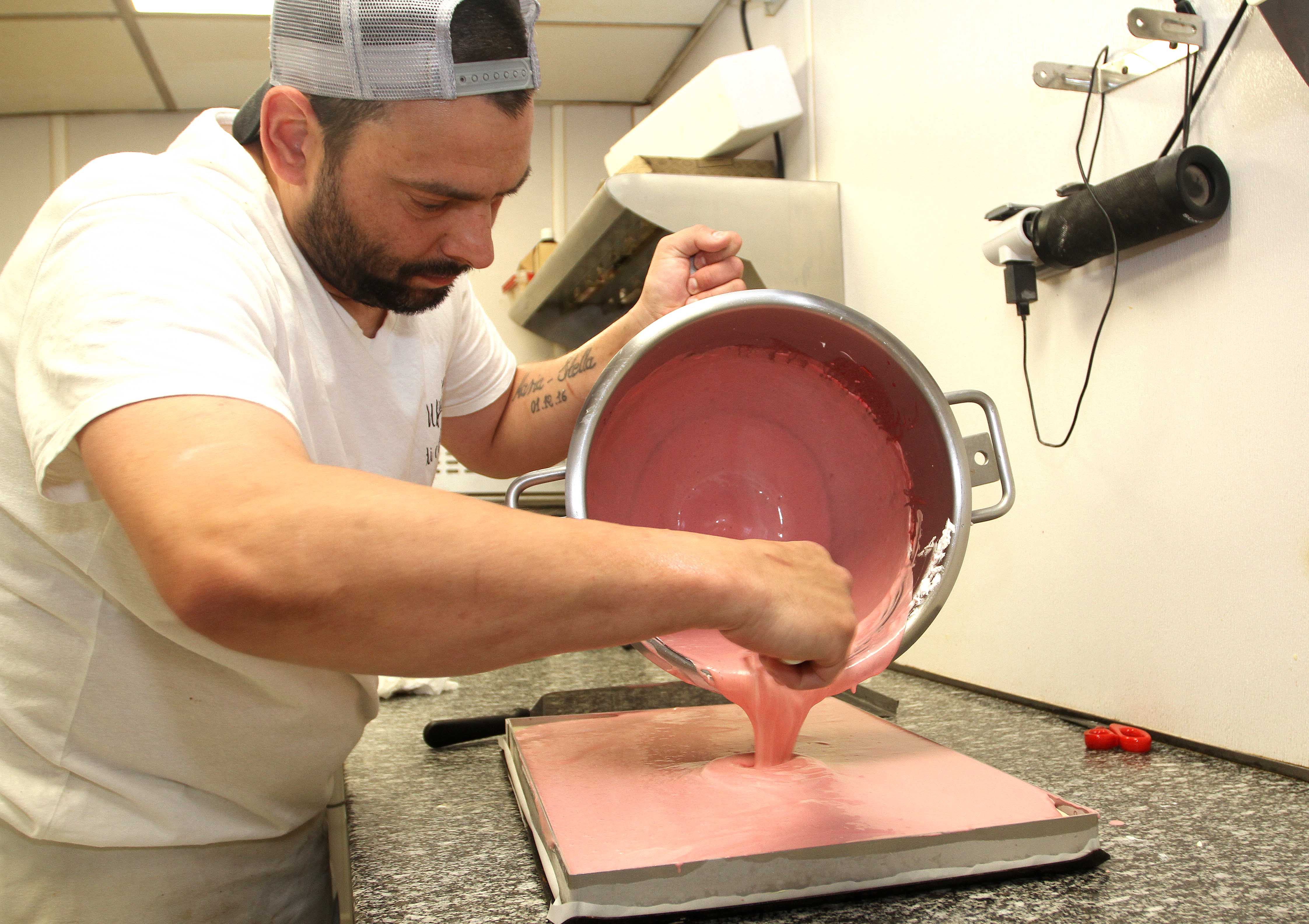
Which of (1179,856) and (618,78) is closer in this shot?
(1179,856)

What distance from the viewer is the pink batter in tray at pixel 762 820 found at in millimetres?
611

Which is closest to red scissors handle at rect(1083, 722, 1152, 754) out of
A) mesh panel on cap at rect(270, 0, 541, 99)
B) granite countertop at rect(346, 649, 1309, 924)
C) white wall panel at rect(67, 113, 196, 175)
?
granite countertop at rect(346, 649, 1309, 924)

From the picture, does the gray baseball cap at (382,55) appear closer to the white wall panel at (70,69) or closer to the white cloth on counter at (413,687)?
the white cloth on counter at (413,687)

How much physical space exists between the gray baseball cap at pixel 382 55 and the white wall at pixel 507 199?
219cm

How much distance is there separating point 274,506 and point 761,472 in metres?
0.59

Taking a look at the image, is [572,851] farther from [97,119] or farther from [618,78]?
[97,119]

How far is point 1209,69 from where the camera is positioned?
96cm

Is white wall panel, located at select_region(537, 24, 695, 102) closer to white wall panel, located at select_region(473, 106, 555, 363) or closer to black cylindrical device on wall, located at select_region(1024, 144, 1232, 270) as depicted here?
white wall panel, located at select_region(473, 106, 555, 363)

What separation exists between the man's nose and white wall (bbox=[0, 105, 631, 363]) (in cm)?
215

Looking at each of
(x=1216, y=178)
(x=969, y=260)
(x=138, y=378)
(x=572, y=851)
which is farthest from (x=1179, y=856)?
(x=969, y=260)

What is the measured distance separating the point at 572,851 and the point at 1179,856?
0.46m

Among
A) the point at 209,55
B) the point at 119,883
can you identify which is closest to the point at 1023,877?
the point at 119,883

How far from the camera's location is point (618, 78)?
2.87 metres

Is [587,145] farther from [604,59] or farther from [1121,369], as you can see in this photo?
[1121,369]
